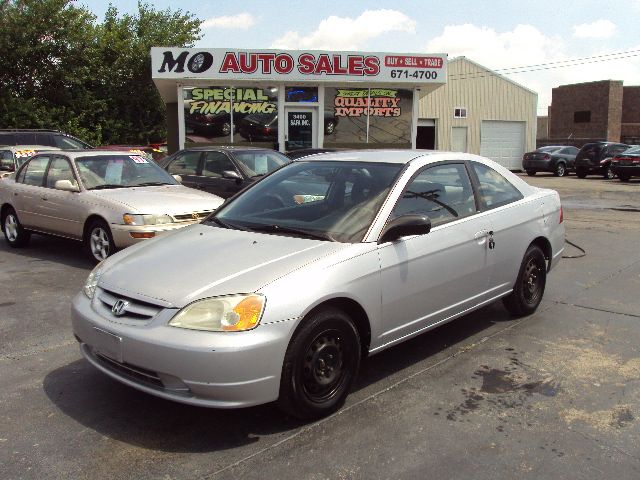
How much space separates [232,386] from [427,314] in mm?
1616

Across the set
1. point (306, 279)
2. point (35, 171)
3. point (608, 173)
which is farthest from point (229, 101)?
point (608, 173)

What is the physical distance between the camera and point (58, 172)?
829 centimetres

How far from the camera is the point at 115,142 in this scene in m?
28.0

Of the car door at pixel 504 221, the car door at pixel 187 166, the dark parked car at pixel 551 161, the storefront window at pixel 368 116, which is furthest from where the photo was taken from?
the dark parked car at pixel 551 161

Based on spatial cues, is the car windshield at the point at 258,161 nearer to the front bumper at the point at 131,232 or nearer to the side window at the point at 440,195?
the front bumper at the point at 131,232

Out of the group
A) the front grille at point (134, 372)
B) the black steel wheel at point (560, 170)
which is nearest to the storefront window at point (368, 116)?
the black steel wheel at point (560, 170)

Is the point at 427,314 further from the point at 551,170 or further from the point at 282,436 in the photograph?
the point at 551,170

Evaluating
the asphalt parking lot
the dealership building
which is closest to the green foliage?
the dealership building

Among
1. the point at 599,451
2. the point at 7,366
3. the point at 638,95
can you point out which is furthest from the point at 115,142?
the point at 638,95

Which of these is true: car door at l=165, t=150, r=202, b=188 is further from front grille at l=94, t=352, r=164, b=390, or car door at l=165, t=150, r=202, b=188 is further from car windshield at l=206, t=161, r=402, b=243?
front grille at l=94, t=352, r=164, b=390

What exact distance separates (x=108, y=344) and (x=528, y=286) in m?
3.69

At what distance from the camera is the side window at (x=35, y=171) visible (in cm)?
860

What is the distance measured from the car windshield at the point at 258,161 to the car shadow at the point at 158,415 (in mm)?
6648

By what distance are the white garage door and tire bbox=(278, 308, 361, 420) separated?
1144 inches
